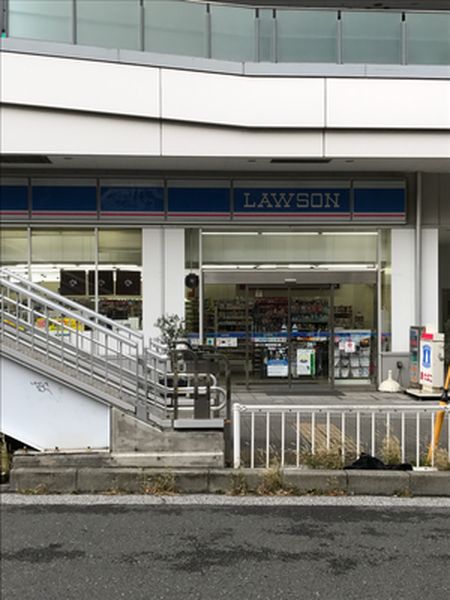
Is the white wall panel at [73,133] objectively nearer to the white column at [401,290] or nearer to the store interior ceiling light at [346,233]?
the store interior ceiling light at [346,233]

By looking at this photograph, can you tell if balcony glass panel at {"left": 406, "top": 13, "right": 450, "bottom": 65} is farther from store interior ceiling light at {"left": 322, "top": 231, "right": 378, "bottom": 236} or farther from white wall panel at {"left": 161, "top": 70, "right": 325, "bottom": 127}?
store interior ceiling light at {"left": 322, "top": 231, "right": 378, "bottom": 236}

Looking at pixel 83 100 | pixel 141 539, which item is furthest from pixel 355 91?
pixel 141 539

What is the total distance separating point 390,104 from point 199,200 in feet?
14.5

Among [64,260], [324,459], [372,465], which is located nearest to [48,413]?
[324,459]

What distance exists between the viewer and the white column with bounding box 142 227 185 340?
1335 centimetres

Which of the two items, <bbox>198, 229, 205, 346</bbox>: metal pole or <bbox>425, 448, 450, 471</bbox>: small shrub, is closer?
<bbox>425, 448, 450, 471</bbox>: small shrub

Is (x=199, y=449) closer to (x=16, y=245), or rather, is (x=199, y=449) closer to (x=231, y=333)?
(x=231, y=333)

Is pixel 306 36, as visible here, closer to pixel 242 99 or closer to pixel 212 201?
pixel 242 99

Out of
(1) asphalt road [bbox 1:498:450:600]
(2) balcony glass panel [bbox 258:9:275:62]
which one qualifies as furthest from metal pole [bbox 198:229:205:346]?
(1) asphalt road [bbox 1:498:450:600]

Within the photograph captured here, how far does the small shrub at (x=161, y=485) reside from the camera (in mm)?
6188

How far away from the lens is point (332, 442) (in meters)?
7.22

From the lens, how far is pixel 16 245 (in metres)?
13.3

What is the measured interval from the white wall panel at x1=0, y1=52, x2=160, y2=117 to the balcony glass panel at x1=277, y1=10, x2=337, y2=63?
2722 millimetres

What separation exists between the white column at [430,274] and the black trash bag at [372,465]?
7683 millimetres
